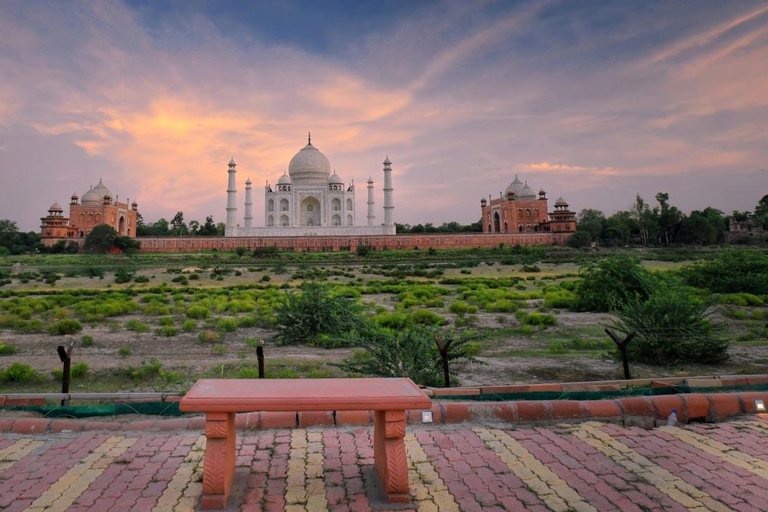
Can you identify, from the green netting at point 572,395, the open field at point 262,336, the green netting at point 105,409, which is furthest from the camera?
the open field at point 262,336

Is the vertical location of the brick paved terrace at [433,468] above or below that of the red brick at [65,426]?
below

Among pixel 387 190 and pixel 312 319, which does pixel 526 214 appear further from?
pixel 312 319

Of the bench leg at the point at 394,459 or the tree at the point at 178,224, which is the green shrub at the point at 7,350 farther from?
the tree at the point at 178,224

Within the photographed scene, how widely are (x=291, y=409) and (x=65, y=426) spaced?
7.58 feet

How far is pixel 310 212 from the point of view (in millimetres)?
51438

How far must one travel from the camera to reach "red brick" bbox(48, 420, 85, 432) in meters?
3.81

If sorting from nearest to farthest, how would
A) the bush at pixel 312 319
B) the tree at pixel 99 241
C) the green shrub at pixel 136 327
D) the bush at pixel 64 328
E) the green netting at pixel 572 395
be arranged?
the green netting at pixel 572 395 < the bush at pixel 312 319 < the bush at pixel 64 328 < the green shrub at pixel 136 327 < the tree at pixel 99 241

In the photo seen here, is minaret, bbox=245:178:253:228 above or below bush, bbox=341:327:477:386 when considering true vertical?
above

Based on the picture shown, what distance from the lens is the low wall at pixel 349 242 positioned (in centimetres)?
4100

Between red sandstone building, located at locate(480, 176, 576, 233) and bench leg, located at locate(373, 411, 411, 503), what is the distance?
145 feet

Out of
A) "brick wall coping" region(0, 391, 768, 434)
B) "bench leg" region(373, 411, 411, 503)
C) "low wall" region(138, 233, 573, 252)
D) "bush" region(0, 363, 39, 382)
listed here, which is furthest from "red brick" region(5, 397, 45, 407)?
"low wall" region(138, 233, 573, 252)

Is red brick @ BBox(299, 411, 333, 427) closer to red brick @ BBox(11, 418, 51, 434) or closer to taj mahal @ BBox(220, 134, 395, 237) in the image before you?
red brick @ BBox(11, 418, 51, 434)

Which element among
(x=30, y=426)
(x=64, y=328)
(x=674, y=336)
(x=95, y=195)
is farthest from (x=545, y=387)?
(x=95, y=195)

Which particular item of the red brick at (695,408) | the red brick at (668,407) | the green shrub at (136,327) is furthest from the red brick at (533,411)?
the green shrub at (136,327)
